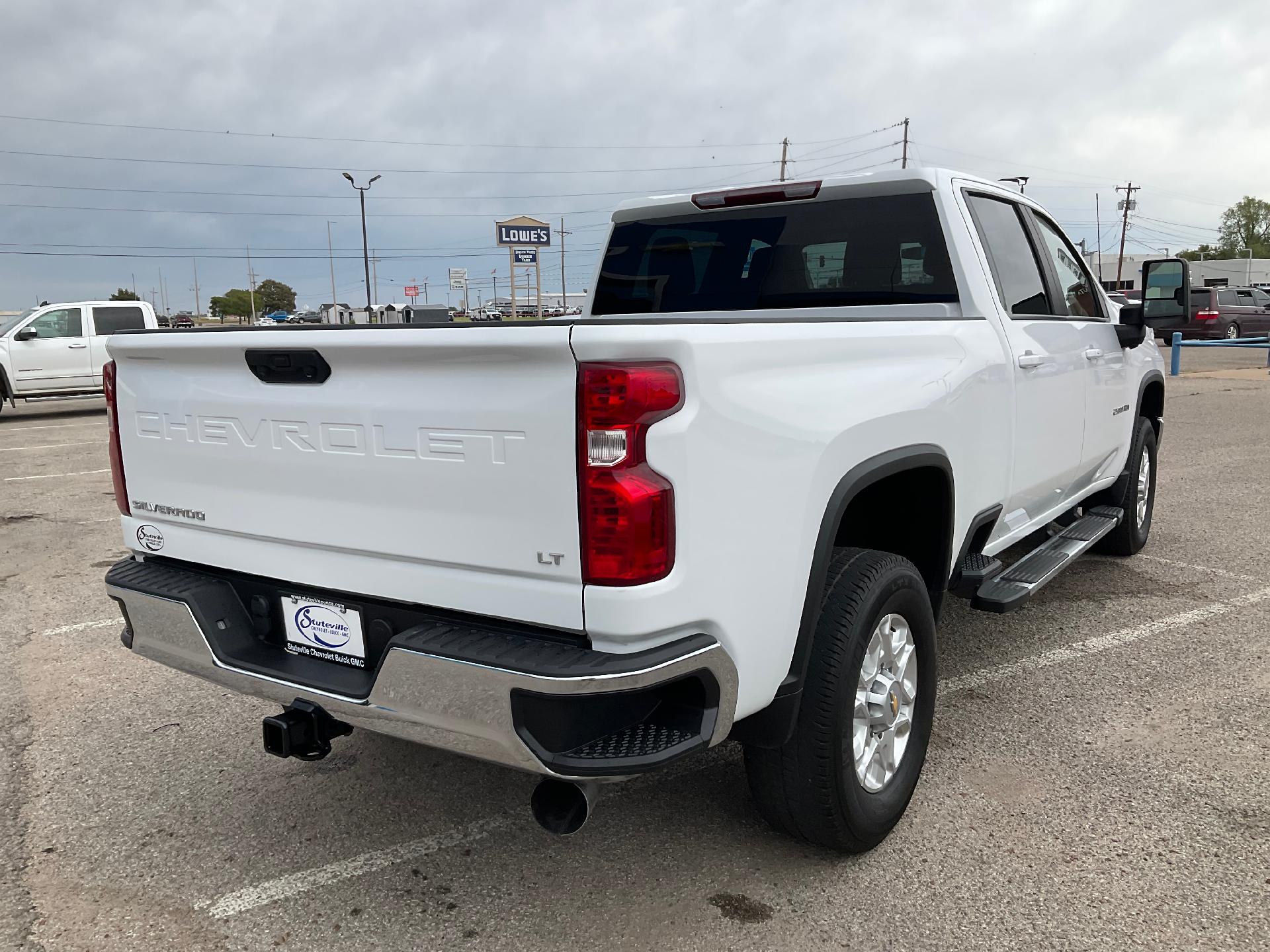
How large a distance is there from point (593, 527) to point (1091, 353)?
134 inches

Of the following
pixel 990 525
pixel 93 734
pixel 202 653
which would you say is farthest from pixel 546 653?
pixel 93 734

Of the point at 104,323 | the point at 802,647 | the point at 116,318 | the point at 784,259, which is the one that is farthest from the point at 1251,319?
the point at 802,647

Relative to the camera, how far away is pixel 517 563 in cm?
218

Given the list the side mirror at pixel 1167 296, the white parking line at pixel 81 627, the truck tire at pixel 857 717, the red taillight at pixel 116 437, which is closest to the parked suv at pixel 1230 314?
the side mirror at pixel 1167 296

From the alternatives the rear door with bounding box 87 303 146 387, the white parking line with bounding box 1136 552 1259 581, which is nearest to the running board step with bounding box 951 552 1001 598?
the white parking line with bounding box 1136 552 1259 581

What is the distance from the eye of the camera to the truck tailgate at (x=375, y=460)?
2119mm

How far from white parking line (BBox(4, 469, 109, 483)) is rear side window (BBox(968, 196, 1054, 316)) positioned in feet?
31.2

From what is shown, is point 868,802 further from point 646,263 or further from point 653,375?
point 646,263

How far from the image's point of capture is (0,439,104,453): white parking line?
12539 millimetres

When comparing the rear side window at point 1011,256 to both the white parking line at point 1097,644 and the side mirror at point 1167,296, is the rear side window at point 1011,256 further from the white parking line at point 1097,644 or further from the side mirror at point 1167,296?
the white parking line at point 1097,644

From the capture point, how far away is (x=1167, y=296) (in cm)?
536

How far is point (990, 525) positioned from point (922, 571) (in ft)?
1.83

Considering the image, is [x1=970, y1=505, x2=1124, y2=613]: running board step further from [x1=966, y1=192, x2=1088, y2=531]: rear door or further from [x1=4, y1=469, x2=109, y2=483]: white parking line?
[x1=4, y1=469, x2=109, y2=483]: white parking line

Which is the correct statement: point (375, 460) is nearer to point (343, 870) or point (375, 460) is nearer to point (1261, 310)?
point (343, 870)
